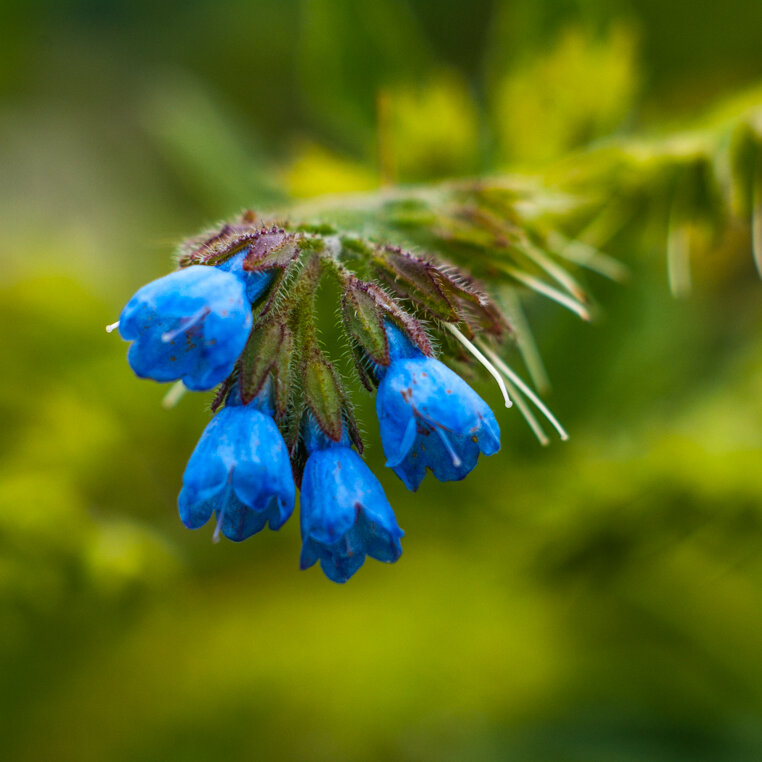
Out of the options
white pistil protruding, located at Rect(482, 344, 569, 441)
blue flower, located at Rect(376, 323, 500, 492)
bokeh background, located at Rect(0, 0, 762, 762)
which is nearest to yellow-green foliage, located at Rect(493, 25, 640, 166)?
bokeh background, located at Rect(0, 0, 762, 762)

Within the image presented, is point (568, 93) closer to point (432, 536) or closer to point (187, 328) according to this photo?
point (432, 536)

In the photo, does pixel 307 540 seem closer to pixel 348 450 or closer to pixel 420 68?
pixel 348 450

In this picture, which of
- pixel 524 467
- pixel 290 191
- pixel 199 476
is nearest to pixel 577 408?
pixel 524 467

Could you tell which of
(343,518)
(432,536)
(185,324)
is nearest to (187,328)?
(185,324)

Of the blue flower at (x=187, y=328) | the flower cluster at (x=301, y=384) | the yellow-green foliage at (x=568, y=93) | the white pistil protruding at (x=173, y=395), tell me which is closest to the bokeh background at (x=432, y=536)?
the yellow-green foliage at (x=568, y=93)

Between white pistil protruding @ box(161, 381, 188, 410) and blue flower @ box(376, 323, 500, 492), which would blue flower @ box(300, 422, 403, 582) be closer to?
blue flower @ box(376, 323, 500, 492)

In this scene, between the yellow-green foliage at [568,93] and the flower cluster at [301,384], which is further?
the yellow-green foliage at [568,93]

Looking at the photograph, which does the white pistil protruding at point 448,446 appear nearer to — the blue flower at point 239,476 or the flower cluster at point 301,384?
the flower cluster at point 301,384
